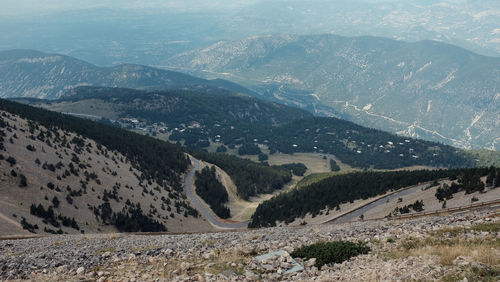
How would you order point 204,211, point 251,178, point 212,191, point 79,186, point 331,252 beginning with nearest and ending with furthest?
1. point 331,252
2. point 79,186
3. point 204,211
4. point 212,191
5. point 251,178

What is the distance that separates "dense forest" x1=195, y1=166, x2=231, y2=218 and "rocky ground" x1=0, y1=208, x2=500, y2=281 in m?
79.3

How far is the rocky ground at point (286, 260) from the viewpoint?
14750 millimetres

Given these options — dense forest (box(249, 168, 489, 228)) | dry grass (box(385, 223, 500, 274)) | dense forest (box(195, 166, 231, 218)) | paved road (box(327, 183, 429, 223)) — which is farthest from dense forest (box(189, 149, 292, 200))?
dry grass (box(385, 223, 500, 274))

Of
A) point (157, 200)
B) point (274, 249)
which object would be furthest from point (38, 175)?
point (274, 249)

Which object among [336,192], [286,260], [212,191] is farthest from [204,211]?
[286,260]

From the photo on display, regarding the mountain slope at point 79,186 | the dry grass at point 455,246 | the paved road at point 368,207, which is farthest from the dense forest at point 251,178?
the dry grass at point 455,246

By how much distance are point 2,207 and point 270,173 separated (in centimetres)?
12725

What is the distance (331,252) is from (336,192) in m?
68.7

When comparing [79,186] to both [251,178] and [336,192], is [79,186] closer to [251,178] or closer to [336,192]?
[336,192]

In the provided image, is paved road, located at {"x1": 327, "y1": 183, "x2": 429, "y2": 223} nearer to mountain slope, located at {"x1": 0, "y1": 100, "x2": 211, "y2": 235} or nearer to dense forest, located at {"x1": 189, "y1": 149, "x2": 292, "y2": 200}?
mountain slope, located at {"x1": 0, "y1": 100, "x2": 211, "y2": 235}

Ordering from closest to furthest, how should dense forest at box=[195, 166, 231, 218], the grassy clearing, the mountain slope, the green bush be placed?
1. the grassy clearing
2. the green bush
3. the mountain slope
4. dense forest at box=[195, 166, 231, 218]

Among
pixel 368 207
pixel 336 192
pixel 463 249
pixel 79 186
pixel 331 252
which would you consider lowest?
pixel 336 192

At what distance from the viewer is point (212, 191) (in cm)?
11788

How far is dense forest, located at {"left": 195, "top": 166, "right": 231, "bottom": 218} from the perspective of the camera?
105500 mm
